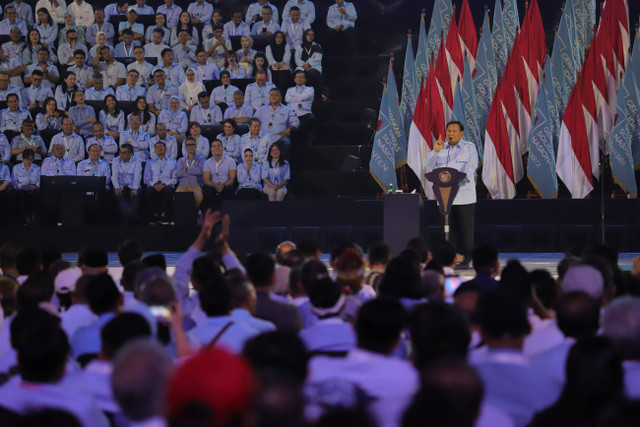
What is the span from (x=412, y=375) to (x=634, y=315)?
0.81m

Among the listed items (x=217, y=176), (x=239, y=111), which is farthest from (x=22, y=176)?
(x=239, y=111)

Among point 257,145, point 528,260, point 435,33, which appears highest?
point 435,33

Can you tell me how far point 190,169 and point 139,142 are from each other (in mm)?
1197

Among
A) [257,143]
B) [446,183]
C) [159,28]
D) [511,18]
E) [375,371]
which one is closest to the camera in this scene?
[375,371]

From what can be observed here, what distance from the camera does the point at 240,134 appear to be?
48.6 feet

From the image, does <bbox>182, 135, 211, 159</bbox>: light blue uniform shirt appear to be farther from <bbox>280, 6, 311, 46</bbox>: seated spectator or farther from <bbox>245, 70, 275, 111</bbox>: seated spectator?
<bbox>280, 6, 311, 46</bbox>: seated spectator

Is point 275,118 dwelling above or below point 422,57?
below

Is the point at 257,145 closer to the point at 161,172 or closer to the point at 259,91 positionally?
the point at 259,91

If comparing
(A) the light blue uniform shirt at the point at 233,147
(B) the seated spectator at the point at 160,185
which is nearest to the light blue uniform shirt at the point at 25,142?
(B) the seated spectator at the point at 160,185

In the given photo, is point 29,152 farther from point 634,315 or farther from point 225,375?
point 225,375

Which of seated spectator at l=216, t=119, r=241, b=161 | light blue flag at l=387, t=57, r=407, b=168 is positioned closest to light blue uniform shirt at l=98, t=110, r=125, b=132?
seated spectator at l=216, t=119, r=241, b=161

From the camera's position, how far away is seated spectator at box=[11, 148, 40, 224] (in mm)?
13648

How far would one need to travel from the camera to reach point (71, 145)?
14508mm

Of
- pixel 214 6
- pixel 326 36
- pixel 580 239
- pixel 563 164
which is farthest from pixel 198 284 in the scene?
pixel 214 6
